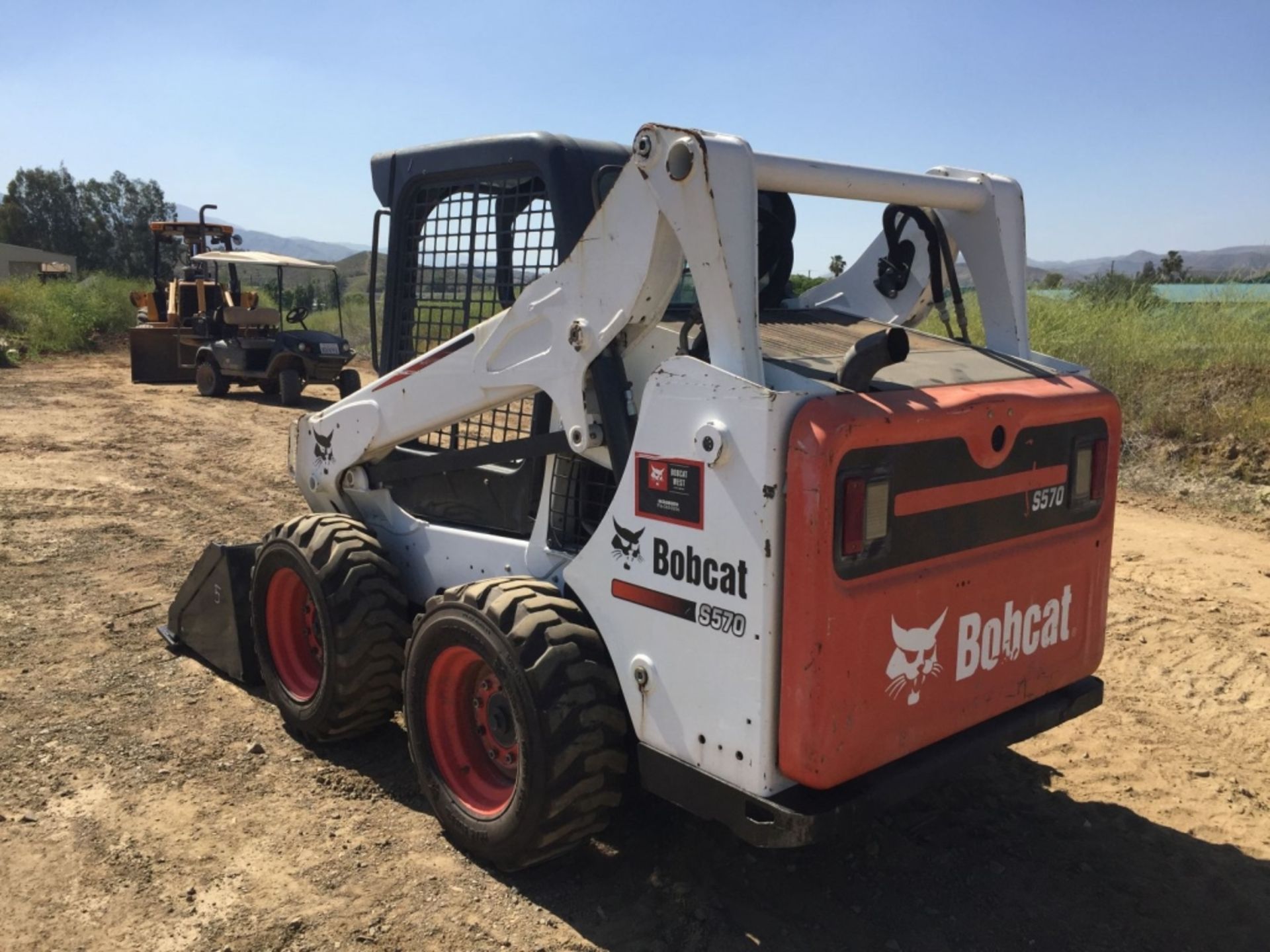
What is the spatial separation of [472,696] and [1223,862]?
2449mm

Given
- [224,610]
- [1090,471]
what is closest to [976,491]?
[1090,471]

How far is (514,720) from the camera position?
118 inches

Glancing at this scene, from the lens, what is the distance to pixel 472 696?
11.0ft

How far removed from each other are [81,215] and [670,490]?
66.8 meters

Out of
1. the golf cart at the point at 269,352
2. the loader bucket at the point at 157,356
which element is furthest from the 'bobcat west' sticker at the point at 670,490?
the loader bucket at the point at 157,356

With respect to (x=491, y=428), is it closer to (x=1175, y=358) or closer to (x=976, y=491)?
(x=976, y=491)

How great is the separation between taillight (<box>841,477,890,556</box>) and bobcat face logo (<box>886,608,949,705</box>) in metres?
0.25

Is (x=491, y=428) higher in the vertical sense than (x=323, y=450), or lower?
higher

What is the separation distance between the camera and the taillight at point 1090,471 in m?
3.19

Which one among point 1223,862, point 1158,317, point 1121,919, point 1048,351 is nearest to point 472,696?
point 1121,919

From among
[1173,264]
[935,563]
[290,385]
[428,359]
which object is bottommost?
[290,385]

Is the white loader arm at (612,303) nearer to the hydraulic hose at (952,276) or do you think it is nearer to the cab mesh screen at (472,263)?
the cab mesh screen at (472,263)

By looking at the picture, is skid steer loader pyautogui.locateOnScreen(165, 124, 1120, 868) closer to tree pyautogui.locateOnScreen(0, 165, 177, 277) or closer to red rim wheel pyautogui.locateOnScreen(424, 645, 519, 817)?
red rim wheel pyautogui.locateOnScreen(424, 645, 519, 817)

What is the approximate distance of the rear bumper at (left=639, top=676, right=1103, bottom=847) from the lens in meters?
2.52
